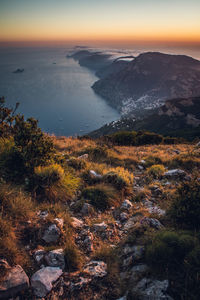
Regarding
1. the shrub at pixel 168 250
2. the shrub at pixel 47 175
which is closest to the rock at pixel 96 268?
the shrub at pixel 168 250

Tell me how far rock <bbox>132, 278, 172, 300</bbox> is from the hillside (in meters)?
0.01

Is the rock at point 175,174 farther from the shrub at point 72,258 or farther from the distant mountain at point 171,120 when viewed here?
the distant mountain at point 171,120

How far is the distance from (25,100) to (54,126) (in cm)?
4111

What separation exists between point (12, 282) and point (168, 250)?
2.25 m

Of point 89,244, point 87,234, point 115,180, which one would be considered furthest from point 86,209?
point 115,180

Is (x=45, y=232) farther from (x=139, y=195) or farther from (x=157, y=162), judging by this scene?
(x=157, y=162)

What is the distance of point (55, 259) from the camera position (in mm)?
2961

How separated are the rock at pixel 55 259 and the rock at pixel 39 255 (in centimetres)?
9

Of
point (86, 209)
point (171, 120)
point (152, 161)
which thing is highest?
point (86, 209)

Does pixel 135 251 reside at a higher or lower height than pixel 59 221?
lower

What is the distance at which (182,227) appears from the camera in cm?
371

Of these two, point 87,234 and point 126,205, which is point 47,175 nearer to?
point 87,234

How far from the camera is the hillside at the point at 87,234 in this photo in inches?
101

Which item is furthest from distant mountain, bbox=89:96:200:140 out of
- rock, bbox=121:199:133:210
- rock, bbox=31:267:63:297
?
rock, bbox=31:267:63:297
